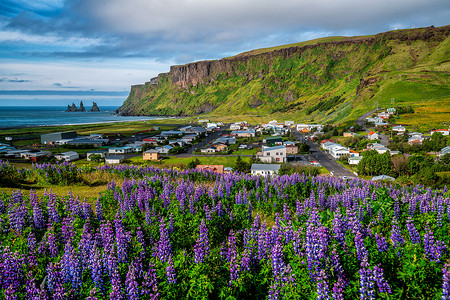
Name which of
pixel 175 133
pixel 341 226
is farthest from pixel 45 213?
pixel 175 133

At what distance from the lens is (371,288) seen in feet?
18.5

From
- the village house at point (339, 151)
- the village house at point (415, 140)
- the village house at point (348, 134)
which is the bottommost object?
the village house at point (339, 151)

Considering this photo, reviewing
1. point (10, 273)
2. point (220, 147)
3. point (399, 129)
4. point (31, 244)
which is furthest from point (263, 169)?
point (399, 129)

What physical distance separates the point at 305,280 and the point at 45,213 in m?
11.0

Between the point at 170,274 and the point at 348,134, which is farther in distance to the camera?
the point at 348,134

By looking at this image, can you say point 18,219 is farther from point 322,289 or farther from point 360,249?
point 360,249

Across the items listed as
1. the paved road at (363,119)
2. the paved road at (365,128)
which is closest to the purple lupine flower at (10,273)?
the paved road at (365,128)

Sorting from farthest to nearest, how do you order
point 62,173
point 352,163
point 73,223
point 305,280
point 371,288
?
point 352,163 → point 62,173 → point 73,223 → point 305,280 → point 371,288

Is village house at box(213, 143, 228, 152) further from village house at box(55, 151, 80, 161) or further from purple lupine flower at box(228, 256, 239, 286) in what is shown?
purple lupine flower at box(228, 256, 239, 286)

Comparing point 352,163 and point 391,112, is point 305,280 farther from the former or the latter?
point 391,112

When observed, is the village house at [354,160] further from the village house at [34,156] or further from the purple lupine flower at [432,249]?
the village house at [34,156]

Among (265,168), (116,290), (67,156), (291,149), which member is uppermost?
(116,290)

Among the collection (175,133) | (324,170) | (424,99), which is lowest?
(324,170)

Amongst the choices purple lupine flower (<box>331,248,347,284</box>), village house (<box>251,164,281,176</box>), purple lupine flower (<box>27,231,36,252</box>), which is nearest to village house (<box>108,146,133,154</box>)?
village house (<box>251,164,281,176</box>)
